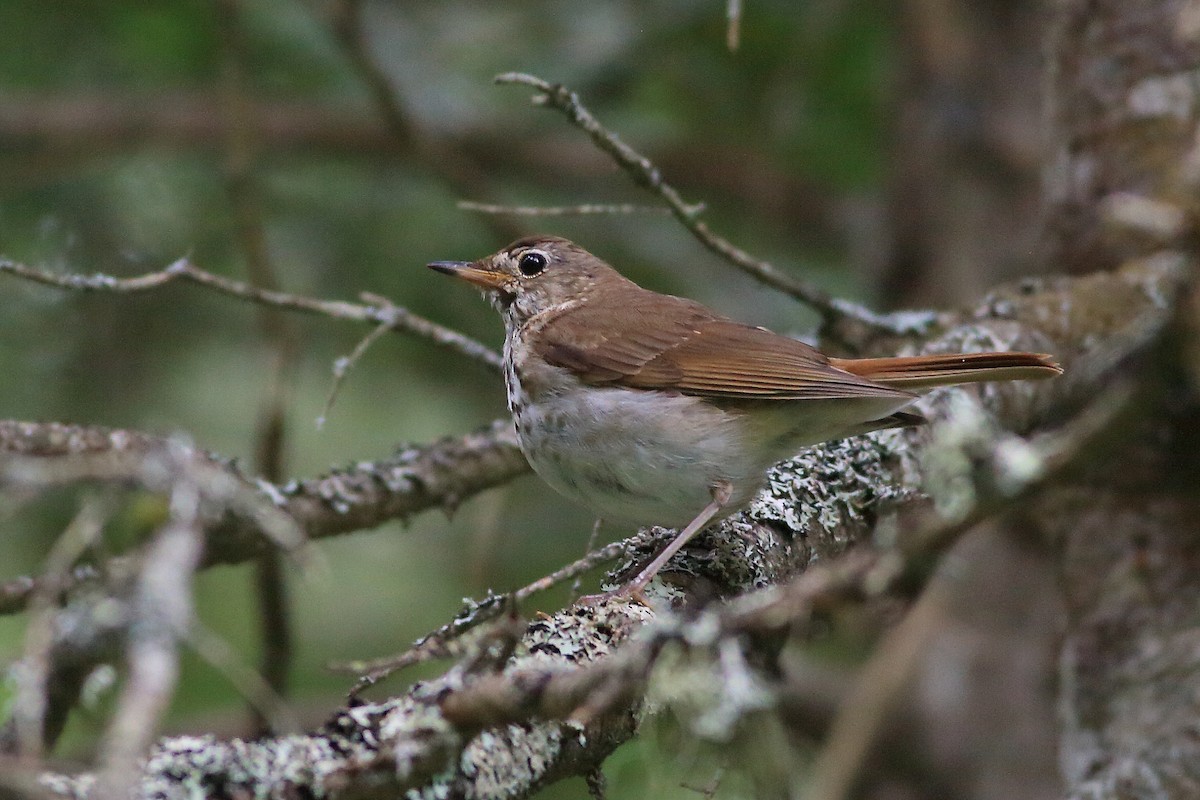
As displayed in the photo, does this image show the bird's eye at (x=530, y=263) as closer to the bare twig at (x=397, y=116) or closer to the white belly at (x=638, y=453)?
the bare twig at (x=397, y=116)

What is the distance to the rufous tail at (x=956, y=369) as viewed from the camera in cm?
350

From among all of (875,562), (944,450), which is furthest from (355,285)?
(875,562)

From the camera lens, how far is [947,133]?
6531 millimetres

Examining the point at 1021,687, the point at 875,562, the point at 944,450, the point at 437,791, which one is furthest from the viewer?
the point at 1021,687

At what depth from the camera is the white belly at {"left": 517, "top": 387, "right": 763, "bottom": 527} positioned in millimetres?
3699

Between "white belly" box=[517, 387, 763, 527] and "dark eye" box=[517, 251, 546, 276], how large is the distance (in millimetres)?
1070

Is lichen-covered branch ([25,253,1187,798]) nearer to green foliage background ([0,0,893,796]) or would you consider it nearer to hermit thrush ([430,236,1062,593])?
hermit thrush ([430,236,1062,593])

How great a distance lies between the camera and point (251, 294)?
12.8ft

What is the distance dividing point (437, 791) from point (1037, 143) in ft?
18.0

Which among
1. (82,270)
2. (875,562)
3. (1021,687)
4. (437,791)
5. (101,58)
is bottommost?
(437,791)

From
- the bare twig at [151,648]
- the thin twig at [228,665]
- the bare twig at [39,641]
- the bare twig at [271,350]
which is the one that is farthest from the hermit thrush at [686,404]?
the bare twig at [151,648]

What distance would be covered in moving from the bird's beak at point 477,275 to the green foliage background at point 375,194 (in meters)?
1.05

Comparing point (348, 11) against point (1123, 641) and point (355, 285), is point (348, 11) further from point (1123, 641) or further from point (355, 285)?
point (1123, 641)

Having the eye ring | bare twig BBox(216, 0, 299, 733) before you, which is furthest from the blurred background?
the eye ring
